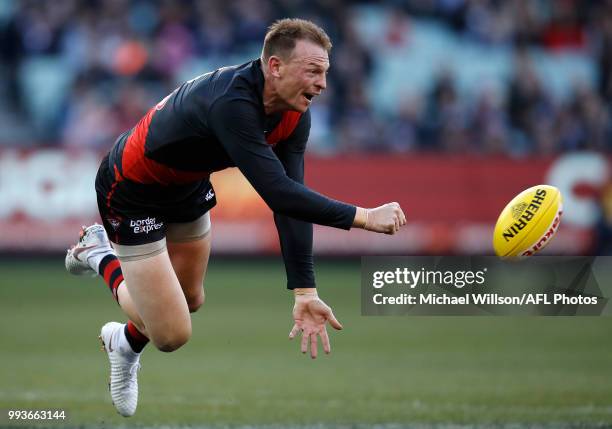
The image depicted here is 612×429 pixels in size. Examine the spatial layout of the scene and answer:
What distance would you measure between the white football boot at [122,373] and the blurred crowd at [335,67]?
28.9 ft

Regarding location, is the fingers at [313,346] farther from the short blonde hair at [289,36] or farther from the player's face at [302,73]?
the short blonde hair at [289,36]

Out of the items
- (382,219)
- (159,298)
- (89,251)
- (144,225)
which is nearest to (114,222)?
(144,225)

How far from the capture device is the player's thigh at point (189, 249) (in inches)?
270

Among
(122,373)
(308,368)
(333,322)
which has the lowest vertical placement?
(308,368)

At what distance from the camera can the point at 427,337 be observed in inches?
433

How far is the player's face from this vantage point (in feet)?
18.5

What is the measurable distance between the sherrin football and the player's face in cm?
153

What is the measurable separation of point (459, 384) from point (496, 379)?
0.37m

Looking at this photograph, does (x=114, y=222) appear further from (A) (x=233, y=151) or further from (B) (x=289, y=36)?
(B) (x=289, y=36)

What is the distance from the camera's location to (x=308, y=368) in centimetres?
941

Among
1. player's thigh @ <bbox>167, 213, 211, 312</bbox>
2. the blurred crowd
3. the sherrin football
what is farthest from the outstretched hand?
the blurred crowd

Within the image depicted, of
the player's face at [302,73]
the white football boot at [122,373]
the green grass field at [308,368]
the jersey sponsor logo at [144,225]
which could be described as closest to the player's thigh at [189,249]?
the jersey sponsor logo at [144,225]

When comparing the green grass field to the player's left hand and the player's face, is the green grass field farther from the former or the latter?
the player's face

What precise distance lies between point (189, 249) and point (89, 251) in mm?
840
